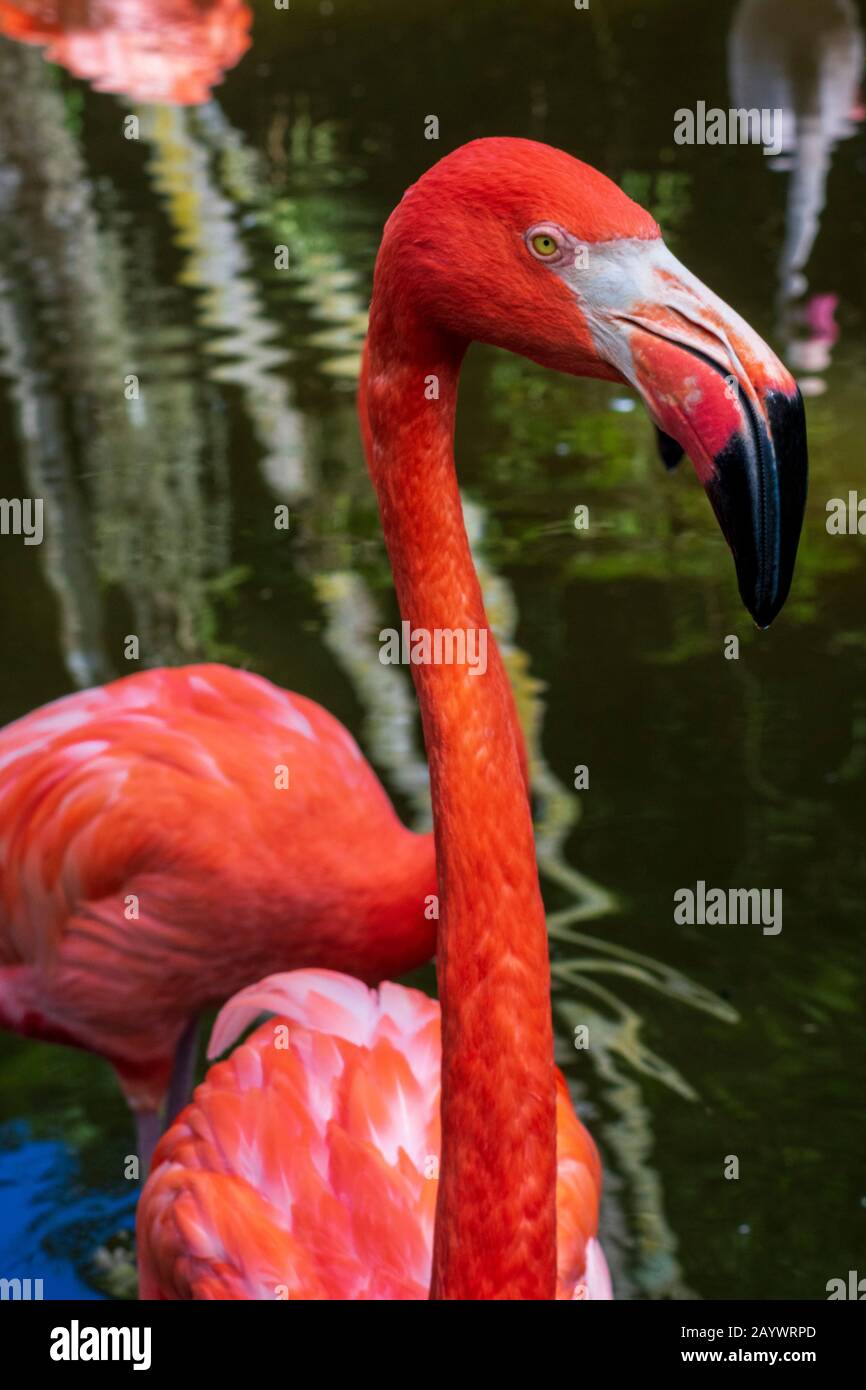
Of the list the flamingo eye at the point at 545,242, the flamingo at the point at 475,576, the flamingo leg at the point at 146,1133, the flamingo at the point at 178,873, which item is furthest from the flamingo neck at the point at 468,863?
the flamingo leg at the point at 146,1133

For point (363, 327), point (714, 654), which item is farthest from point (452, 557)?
point (363, 327)

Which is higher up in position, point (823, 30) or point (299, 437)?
point (823, 30)

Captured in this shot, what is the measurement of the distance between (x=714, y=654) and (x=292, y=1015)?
231cm

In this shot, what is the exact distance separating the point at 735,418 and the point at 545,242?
0.97 ft

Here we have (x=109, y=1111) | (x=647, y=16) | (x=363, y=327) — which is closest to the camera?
(x=109, y=1111)

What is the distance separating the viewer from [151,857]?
10.0ft

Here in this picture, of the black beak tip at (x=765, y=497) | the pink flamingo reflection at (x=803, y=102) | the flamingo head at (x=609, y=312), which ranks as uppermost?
the pink flamingo reflection at (x=803, y=102)

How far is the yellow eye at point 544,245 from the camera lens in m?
1.73

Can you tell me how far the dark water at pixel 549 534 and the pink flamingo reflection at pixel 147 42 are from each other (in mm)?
119

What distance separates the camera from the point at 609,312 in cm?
169

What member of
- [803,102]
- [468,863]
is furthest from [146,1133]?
[803,102]

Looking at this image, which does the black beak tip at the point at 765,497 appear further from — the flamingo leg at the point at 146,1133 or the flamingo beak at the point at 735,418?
the flamingo leg at the point at 146,1133
